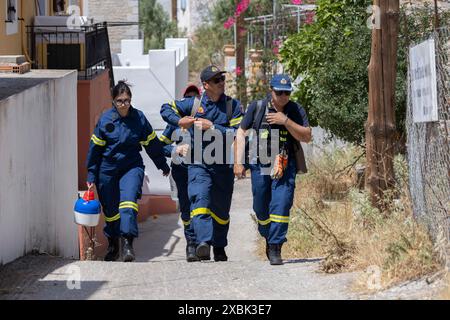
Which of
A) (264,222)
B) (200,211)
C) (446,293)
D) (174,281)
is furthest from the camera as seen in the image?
(200,211)

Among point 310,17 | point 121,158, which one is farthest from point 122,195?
point 310,17

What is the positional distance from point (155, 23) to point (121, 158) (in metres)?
38.4

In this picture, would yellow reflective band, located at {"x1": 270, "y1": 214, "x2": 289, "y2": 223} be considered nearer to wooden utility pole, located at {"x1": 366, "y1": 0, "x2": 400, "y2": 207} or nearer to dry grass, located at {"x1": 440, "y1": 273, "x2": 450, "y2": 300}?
wooden utility pole, located at {"x1": 366, "y1": 0, "x2": 400, "y2": 207}

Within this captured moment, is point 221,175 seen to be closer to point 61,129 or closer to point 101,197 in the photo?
point 101,197

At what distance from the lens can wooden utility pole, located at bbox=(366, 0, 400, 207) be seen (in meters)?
10.2

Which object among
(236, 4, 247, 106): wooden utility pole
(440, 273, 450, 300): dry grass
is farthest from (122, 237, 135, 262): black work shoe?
(236, 4, 247, 106): wooden utility pole

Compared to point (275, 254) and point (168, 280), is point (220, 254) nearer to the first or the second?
point (275, 254)

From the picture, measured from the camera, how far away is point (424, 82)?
7.93 meters

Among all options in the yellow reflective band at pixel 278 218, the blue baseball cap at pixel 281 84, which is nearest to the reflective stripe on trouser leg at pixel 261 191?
the yellow reflective band at pixel 278 218

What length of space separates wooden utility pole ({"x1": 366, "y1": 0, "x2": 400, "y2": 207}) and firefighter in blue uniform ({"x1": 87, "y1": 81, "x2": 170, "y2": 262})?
2.21 m

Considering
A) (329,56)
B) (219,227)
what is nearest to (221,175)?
(219,227)

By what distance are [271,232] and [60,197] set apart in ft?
8.08

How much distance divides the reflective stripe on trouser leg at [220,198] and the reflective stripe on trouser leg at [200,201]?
118 millimetres

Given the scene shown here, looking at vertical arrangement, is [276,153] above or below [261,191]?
above
